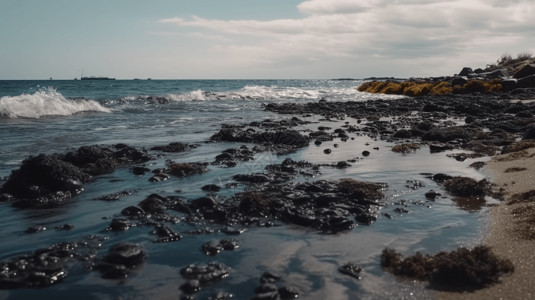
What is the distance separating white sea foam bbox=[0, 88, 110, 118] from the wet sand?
938 inches

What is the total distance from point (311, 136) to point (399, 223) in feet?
31.5

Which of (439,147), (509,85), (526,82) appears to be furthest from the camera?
(526,82)

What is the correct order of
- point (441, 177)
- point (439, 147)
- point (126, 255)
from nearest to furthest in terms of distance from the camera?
point (126, 255) < point (441, 177) < point (439, 147)

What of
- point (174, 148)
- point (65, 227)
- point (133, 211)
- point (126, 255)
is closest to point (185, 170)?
point (133, 211)

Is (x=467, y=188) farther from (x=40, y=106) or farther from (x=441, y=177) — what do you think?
(x=40, y=106)

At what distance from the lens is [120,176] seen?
30.3 ft

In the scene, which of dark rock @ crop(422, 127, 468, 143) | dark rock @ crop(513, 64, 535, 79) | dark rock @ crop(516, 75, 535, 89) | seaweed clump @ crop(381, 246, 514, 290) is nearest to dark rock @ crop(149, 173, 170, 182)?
seaweed clump @ crop(381, 246, 514, 290)

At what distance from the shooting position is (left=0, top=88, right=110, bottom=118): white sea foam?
23.5 meters

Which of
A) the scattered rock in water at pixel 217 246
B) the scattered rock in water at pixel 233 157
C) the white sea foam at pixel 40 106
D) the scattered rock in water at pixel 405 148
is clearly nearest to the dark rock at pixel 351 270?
the scattered rock in water at pixel 217 246

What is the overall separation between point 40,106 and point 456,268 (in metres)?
26.3

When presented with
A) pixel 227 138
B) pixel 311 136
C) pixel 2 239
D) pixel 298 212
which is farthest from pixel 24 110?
pixel 298 212

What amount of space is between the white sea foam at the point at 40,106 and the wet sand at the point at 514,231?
78.2ft

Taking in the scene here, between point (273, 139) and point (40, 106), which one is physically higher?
point (40, 106)

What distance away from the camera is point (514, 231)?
209 inches
